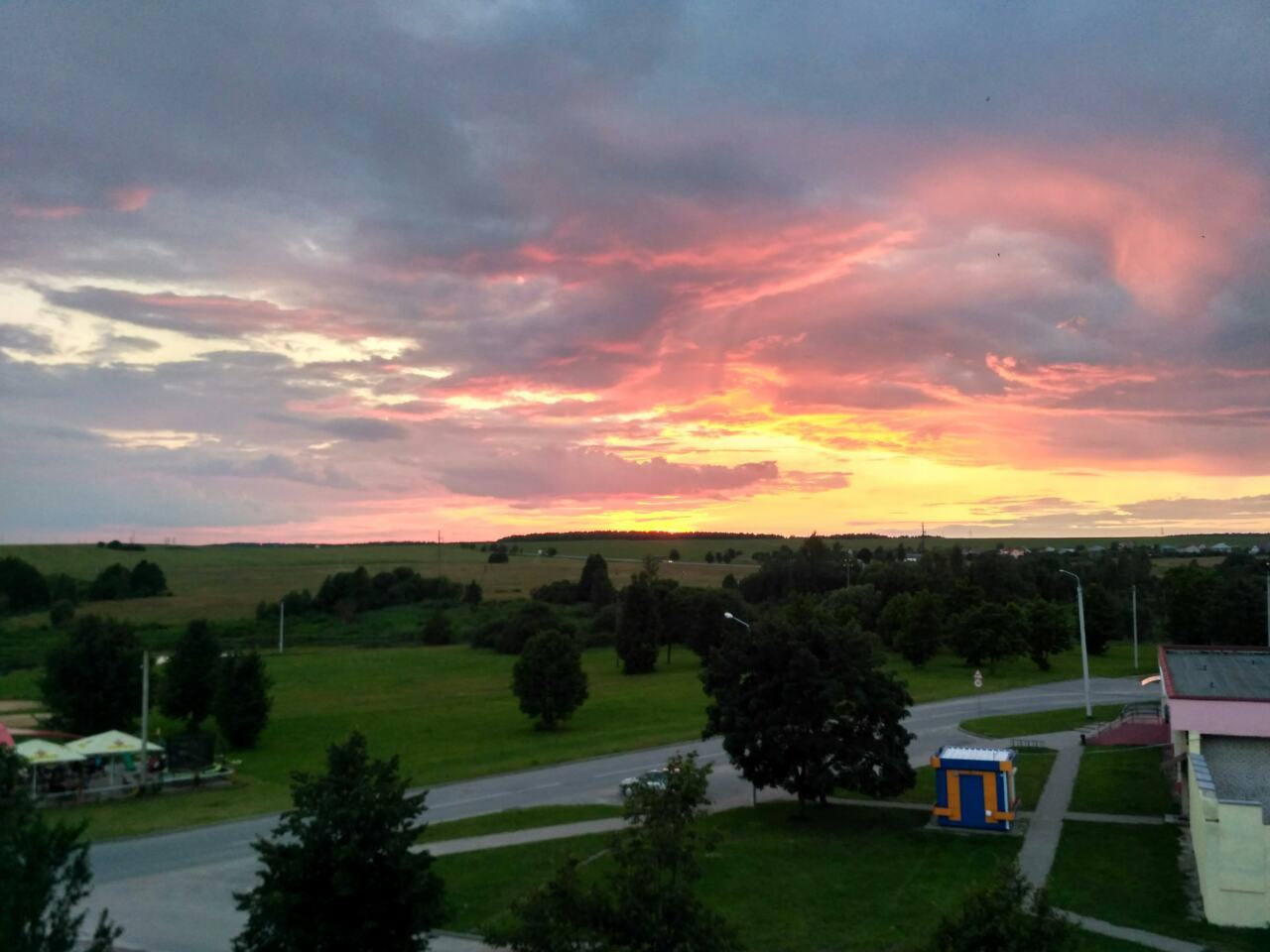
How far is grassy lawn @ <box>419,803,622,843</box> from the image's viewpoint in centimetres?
2839

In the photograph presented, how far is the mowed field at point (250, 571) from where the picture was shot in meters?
112

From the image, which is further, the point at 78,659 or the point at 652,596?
the point at 652,596

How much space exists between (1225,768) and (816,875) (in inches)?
435

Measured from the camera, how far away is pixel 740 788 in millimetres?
34812

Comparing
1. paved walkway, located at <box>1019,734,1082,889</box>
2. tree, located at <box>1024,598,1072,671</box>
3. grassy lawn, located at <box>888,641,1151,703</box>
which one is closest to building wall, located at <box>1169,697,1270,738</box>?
paved walkway, located at <box>1019,734,1082,889</box>

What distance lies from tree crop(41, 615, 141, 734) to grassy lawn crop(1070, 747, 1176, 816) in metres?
42.1

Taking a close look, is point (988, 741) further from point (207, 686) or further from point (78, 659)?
point (78, 659)

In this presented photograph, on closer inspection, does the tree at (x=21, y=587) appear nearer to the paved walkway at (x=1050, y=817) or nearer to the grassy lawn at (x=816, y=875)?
the grassy lawn at (x=816, y=875)

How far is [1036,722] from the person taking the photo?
47594 millimetres

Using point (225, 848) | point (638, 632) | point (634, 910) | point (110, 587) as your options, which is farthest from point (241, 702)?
point (110, 587)

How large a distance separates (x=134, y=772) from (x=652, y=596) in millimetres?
43478

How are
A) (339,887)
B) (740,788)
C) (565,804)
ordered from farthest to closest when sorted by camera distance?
(740,788) < (565,804) < (339,887)

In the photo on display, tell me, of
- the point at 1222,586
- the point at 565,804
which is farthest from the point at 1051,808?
the point at 1222,586

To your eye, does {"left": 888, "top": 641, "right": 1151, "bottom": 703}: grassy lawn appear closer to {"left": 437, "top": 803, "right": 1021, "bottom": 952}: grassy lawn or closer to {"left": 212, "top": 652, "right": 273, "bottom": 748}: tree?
{"left": 437, "top": 803, "right": 1021, "bottom": 952}: grassy lawn
